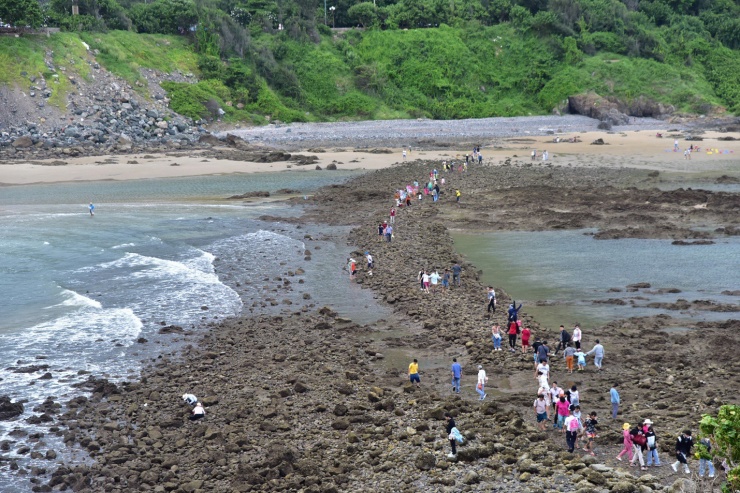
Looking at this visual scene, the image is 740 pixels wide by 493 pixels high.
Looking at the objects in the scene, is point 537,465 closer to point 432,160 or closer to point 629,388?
point 629,388

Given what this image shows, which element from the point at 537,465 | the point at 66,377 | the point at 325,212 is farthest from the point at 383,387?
the point at 325,212

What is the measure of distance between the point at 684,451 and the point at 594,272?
16736 millimetres

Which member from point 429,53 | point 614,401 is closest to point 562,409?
point 614,401

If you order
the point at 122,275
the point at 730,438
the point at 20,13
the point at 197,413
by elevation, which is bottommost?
the point at 197,413

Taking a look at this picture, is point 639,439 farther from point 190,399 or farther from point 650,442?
point 190,399

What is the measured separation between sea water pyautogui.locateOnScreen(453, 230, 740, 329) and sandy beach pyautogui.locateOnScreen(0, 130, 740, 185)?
2269 cm

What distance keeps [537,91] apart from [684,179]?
140 feet

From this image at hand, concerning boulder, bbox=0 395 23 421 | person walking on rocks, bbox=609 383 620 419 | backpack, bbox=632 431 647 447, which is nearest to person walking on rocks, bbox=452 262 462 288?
person walking on rocks, bbox=609 383 620 419

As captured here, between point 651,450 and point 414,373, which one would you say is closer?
point 651,450

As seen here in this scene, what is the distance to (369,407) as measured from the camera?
19.6m

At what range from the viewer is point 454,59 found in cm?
9538

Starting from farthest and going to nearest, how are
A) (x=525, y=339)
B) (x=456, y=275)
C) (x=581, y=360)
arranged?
(x=456, y=275), (x=525, y=339), (x=581, y=360)

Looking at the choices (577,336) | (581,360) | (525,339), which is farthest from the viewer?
(525,339)

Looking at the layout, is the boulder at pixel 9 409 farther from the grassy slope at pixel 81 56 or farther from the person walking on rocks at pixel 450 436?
the grassy slope at pixel 81 56
